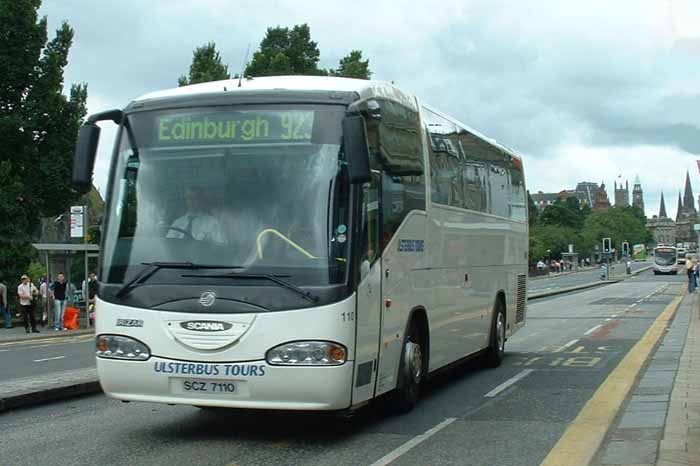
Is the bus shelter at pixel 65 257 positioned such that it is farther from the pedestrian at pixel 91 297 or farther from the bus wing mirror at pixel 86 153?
the bus wing mirror at pixel 86 153

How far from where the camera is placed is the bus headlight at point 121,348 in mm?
8138

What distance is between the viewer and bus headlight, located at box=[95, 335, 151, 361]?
26.7ft

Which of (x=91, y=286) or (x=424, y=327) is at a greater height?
(x=91, y=286)

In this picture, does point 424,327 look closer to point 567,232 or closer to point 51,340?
point 51,340

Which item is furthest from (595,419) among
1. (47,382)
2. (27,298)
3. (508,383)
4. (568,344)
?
(27,298)

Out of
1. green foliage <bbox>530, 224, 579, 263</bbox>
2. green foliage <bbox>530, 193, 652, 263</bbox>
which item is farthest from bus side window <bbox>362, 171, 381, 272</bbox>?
green foliage <bbox>530, 224, 579, 263</bbox>

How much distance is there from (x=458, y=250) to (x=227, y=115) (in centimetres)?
454

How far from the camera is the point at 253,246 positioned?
8070 millimetres

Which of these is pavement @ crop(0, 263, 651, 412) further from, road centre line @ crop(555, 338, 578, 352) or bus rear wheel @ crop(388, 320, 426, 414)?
road centre line @ crop(555, 338, 578, 352)

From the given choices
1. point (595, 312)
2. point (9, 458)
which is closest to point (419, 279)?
point (9, 458)

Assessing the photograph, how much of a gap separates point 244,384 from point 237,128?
2.20 meters

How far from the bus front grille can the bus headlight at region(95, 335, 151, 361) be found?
9631 millimetres

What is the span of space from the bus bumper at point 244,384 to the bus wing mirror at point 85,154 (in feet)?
5.30

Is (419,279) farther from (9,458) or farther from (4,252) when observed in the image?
(4,252)
